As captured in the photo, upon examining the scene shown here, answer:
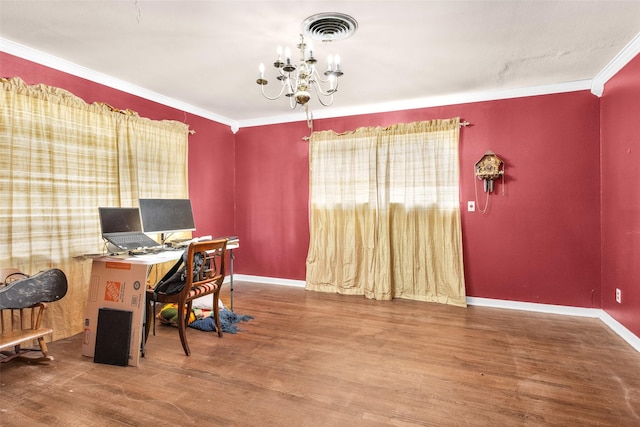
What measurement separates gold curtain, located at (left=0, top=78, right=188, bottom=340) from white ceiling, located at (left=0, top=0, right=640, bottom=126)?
0.39m

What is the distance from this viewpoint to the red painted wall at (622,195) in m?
2.87

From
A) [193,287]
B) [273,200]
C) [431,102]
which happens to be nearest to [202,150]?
[273,200]

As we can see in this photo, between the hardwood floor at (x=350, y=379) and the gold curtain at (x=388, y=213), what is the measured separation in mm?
897

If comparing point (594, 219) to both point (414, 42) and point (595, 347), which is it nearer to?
point (595, 347)

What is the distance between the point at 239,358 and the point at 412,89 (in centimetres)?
316

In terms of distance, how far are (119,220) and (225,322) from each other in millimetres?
1324

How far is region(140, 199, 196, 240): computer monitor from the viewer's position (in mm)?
3346

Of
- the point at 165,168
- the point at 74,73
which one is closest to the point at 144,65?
the point at 74,73

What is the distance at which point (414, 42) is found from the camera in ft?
9.07

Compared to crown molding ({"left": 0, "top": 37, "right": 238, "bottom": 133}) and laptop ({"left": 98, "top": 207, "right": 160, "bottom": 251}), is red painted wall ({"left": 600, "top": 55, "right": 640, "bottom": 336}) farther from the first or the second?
crown molding ({"left": 0, "top": 37, "right": 238, "bottom": 133})

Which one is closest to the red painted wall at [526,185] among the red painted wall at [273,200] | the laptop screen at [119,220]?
the red painted wall at [273,200]

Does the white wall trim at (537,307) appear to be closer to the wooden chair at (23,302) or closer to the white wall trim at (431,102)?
the white wall trim at (431,102)

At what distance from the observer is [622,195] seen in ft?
10.1

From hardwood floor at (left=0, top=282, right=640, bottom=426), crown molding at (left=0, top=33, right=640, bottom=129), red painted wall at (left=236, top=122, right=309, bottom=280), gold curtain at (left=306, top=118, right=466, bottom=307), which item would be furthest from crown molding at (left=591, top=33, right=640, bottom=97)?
red painted wall at (left=236, top=122, right=309, bottom=280)
